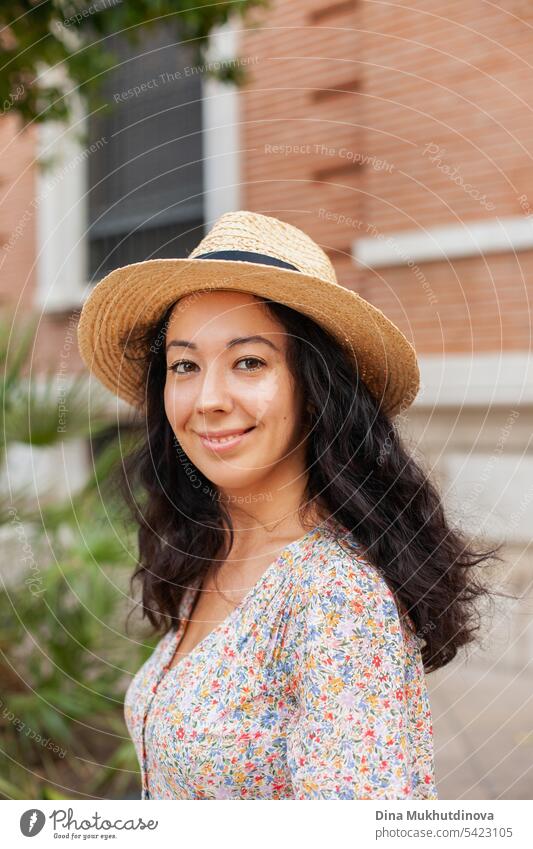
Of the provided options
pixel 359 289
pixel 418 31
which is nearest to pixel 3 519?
pixel 359 289

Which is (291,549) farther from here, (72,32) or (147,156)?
(147,156)

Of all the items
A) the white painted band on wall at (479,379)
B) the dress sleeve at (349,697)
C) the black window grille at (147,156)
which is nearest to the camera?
the dress sleeve at (349,697)

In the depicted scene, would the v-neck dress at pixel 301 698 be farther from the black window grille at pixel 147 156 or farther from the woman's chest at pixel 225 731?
the black window grille at pixel 147 156

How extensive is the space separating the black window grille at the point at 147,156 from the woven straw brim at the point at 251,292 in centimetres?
291

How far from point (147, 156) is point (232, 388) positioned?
428 centimetres

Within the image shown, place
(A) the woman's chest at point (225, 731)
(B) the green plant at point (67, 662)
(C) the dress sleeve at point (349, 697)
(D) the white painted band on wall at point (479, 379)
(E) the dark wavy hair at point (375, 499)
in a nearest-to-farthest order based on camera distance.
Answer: (C) the dress sleeve at point (349, 697)
(A) the woman's chest at point (225, 731)
(E) the dark wavy hair at point (375, 499)
(B) the green plant at point (67, 662)
(D) the white painted band on wall at point (479, 379)

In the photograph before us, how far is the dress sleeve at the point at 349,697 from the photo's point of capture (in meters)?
1.11

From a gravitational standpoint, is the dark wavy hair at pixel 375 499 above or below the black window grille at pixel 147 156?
below

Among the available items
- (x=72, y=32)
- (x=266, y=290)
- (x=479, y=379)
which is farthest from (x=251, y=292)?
(x=479, y=379)

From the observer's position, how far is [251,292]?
140cm

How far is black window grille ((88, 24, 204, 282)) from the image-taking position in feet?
15.6

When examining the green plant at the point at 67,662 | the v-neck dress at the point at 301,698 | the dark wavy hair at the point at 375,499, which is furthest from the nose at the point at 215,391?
the green plant at the point at 67,662

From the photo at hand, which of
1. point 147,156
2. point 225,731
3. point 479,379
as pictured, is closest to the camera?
point 225,731

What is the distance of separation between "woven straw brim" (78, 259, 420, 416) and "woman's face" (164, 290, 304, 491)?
49mm
